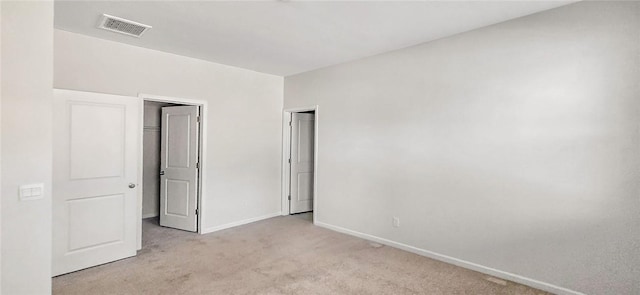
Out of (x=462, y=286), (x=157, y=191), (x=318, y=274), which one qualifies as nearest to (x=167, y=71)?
(x=157, y=191)

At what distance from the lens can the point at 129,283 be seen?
115 inches

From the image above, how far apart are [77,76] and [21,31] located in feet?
5.14

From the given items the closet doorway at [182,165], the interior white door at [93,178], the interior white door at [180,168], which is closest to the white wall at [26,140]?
the interior white door at [93,178]

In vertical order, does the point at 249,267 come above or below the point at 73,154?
below

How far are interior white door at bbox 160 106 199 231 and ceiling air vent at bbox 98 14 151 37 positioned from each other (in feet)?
4.58

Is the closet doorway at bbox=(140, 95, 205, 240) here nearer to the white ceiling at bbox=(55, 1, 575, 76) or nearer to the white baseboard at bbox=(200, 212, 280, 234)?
the white baseboard at bbox=(200, 212, 280, 234)

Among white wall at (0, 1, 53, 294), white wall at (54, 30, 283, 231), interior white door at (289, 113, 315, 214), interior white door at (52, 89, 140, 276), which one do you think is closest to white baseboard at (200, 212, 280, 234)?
white wall at (54, 30, 283, 231)

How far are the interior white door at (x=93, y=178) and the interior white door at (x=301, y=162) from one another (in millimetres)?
2622

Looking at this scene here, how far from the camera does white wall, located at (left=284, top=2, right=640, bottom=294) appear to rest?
2.50 m

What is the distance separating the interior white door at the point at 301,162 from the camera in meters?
5.71

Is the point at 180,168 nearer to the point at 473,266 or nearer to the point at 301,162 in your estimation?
the point at 301,162

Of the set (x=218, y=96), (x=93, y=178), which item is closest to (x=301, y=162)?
(x=218, y=96)

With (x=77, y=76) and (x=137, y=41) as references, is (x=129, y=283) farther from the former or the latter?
(x=137, y=41)

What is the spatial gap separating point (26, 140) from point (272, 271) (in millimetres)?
2267
